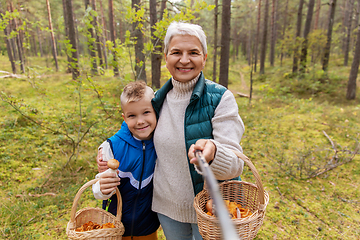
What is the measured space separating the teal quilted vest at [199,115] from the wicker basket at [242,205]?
16 cm

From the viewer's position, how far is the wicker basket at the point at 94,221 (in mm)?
1393

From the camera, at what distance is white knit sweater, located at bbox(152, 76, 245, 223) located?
1.31 metres

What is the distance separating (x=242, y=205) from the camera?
1530mm

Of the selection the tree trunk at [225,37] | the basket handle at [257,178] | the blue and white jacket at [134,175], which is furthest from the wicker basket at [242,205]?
the tree trunk at [225,37]

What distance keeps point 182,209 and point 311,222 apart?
2637mm

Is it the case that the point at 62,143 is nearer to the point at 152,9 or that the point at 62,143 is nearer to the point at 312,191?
the point at 152,9

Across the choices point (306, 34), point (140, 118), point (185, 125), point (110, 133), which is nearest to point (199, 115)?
point (185, 125)

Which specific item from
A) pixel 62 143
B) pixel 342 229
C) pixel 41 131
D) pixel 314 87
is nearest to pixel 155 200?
pixel 342 229

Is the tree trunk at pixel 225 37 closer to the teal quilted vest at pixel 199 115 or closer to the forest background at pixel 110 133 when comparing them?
the forest background at pixel 110 133

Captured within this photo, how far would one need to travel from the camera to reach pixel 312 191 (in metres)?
3.68

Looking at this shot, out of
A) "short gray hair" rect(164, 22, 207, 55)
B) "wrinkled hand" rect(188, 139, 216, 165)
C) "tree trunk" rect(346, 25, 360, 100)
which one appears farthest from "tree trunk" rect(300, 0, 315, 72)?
"wrinkled hand" rect(188, 139, 216, 165)

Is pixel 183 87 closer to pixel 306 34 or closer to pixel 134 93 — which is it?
pixel 134 93

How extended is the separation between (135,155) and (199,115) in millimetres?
678

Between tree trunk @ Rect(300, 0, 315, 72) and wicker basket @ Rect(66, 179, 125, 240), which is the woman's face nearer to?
wicker basket @ Rect(66, 179, 125, 240)
